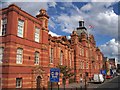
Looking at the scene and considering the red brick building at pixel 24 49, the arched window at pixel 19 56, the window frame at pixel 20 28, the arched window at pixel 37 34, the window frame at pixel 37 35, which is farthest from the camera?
A: the arched window at pixel 37 34

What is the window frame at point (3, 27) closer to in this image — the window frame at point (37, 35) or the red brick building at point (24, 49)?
the red brick building at point (24, 49)

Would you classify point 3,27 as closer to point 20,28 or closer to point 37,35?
point 20,28

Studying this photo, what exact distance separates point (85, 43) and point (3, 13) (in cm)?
3595

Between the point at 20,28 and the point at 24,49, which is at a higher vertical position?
the point at 20,28

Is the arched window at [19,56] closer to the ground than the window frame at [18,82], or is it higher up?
higher up

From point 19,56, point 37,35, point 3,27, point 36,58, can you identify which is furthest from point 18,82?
point 37,35

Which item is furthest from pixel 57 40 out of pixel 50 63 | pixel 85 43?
pixel 85 43

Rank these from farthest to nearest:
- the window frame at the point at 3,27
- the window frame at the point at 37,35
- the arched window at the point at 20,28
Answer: the window frame at the point at 37,35
the arched window at the point at 20,28
the window frame at the point at 3,27

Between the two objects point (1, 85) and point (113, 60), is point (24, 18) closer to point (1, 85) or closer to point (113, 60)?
point (1, 85)

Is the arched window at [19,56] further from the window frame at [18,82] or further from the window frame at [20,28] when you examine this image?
the window frame at [18,82]

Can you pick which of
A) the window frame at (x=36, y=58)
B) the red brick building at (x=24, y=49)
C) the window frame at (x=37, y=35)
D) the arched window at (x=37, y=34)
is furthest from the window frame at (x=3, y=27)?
the window frame at (x=36, y=58)

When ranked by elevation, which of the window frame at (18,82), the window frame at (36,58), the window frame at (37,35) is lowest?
the window frame at (18,82)

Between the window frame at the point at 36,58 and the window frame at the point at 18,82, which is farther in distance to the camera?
the window frame at the point at 36,58

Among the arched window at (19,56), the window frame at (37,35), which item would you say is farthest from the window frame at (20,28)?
the window frame at (37,35)
